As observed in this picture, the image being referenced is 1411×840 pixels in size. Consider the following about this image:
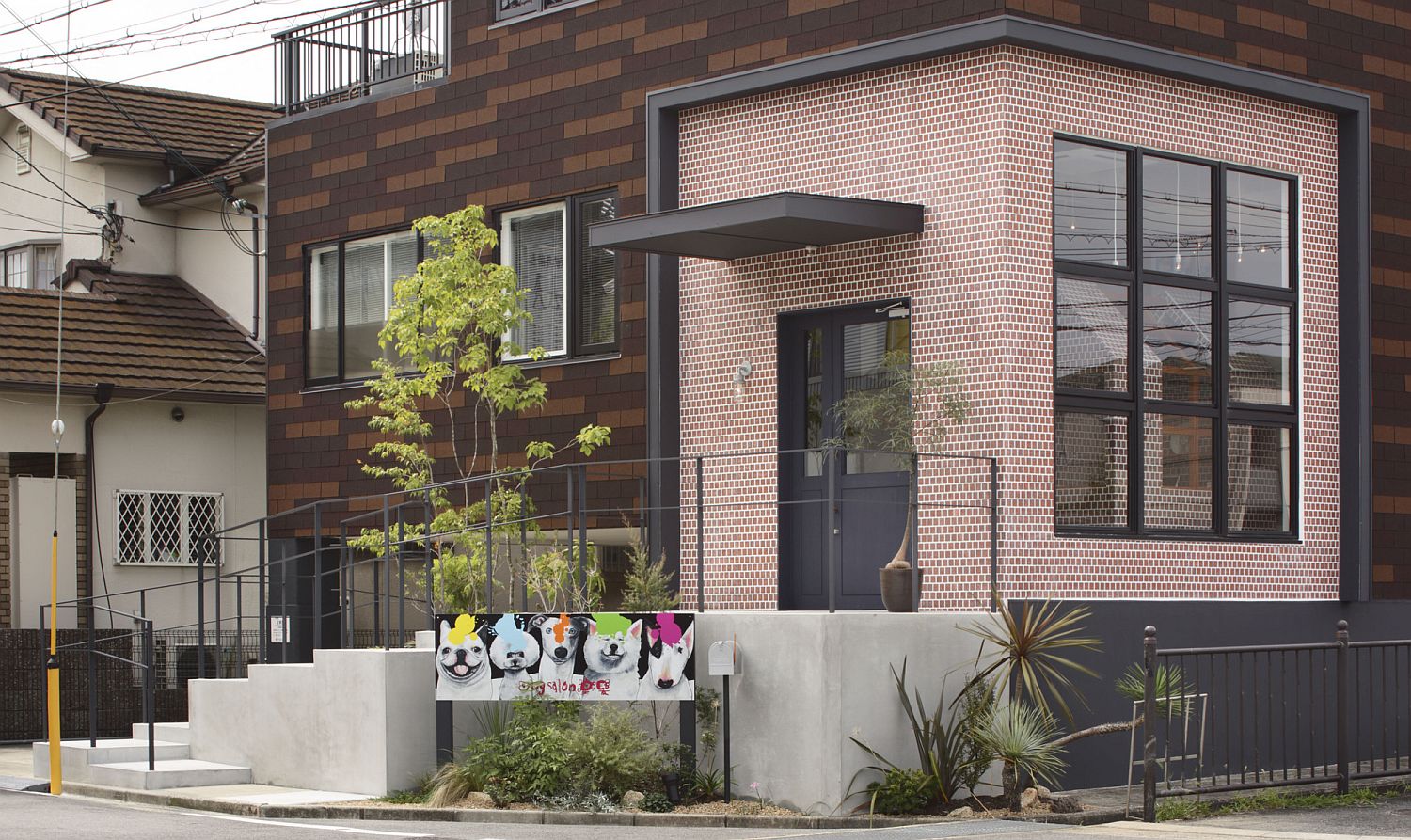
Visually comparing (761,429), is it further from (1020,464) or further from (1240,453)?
(1240,453)

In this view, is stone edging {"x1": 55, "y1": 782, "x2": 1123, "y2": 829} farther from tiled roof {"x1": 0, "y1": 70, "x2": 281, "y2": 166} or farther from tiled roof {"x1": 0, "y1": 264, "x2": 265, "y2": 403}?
tiled roof {"x1": 0, "y1": 70, "x2": 281, "y2": 166}

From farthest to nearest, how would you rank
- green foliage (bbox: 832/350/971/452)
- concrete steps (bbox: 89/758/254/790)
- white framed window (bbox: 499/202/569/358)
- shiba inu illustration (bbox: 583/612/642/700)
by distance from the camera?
white framed window (bbox: 499/202/569/358) → concrete steps (bbox: 89/758/254/790) → green foliage (bbox: 832/350/971/452) → shiba inu illustration (bbox: 583/612/642/700)

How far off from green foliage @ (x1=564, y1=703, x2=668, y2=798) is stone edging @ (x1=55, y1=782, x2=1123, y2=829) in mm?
292

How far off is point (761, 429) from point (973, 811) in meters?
4.45

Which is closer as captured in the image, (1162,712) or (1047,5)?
(1162,712)

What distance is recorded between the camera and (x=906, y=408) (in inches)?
628

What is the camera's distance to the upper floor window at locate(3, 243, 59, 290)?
92.9 ft

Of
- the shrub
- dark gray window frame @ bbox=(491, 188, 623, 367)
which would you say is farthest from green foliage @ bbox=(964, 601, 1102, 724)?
dark gray window frame @ bbox=(491, 188, 623, 367)

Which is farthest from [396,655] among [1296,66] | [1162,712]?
[1296,66]

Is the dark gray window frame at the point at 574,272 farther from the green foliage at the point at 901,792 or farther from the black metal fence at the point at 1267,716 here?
the black metal fence at the point at 1267,716

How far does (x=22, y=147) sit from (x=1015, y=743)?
806 inches

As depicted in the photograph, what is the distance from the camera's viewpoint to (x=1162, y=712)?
14555mm

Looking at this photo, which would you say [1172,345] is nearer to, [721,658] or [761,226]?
[761,226]

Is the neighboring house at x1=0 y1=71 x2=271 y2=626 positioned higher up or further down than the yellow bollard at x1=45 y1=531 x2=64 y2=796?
higher up
